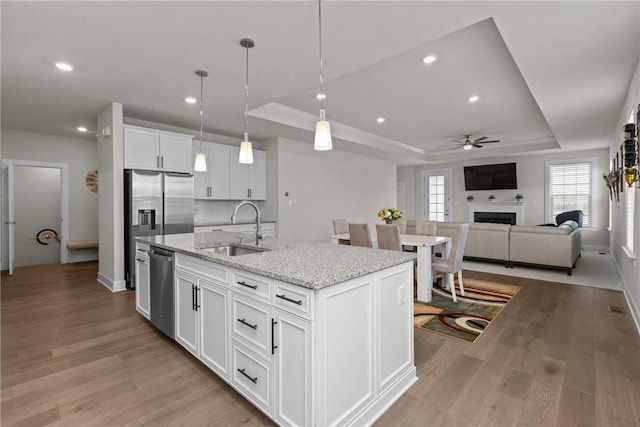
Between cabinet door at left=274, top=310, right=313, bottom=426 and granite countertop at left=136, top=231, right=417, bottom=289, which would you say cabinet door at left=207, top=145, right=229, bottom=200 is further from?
cabinet door at left=274, top=310, right=313, bottom=426

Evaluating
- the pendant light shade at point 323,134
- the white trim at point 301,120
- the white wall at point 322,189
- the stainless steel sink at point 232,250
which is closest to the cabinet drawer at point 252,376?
the stainless steel sink at point 232,250

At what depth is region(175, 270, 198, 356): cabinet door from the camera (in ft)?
7.57

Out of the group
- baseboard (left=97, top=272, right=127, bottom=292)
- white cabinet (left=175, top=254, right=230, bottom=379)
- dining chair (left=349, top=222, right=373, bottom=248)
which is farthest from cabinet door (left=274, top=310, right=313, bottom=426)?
baseboard (left=97, top=272, right=127, bottom=292)

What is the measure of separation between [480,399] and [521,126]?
238 inches

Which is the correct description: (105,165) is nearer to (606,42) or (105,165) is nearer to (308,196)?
(308,196)

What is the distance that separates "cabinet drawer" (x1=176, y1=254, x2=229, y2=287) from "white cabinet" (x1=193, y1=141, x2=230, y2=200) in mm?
3147

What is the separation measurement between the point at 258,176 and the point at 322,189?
4.96 ft

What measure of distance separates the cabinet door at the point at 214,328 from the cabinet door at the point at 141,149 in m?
3.06

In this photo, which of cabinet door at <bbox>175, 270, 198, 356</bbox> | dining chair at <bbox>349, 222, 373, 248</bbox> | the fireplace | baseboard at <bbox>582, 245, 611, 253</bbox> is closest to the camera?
cabinet door at <bbox>175, 270, 198, 356</bbox>

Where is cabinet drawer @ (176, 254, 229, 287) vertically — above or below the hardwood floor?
above

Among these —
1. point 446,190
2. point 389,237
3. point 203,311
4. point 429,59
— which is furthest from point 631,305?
point 446,190

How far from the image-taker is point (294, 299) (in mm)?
1536

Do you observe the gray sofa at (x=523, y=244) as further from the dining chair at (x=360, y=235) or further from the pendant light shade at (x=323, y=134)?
the pendant light shade at (x=323, y=134)

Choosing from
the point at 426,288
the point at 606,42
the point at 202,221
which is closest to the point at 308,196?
the point at 202,221
